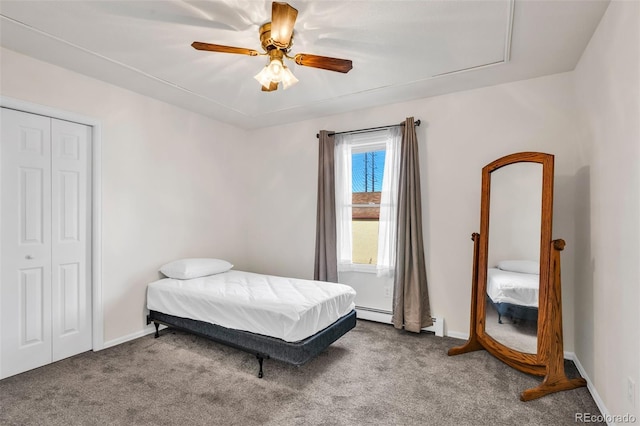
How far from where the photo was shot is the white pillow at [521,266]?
8.29 ft

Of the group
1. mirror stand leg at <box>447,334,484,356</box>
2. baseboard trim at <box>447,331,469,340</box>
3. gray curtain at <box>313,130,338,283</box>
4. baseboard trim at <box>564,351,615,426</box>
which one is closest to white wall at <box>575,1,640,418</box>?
baseboard trim at <box>564,351,615,426</box>

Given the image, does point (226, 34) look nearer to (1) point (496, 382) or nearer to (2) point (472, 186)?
(2) point (472, 186)

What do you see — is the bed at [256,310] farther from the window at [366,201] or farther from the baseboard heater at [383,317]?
the window at [366,201]

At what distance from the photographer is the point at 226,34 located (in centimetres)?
235

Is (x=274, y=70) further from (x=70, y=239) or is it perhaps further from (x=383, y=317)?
(x=383, y=317)

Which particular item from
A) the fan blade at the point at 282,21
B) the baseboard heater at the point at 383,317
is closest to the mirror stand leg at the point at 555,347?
the baseboard heater at the point at 383,317

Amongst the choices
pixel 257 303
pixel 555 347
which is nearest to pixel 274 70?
pixel 257 303

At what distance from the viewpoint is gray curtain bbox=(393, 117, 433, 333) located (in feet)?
11.3

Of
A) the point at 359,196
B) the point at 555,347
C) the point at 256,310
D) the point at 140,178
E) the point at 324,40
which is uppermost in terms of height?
the point at 324,40

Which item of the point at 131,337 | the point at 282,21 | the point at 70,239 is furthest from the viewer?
the point at 131,337

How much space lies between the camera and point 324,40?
2422mm

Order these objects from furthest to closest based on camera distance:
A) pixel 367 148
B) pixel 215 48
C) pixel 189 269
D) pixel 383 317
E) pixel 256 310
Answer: pixel 367 148 → pixel 383 317 → pixel 189 269 → pixel 256 310 → pixel 215 48

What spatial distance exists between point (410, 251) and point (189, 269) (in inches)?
94.2

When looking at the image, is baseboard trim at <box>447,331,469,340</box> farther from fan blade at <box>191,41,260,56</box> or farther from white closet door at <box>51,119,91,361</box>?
white closet door at <box>51,119,91,361</box>
